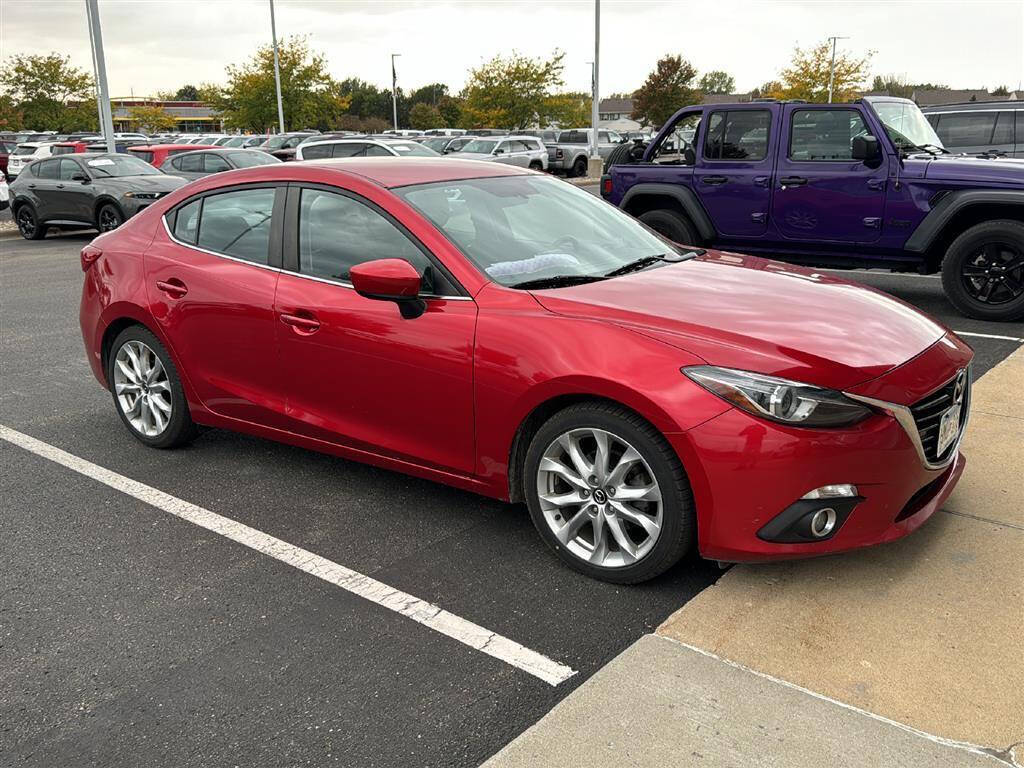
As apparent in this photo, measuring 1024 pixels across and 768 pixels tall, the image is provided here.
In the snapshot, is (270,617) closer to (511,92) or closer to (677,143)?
(677,143)

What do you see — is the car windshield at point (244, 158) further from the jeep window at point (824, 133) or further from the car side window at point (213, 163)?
the jeep window at point (824, 133)

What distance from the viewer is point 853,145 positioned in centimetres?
849

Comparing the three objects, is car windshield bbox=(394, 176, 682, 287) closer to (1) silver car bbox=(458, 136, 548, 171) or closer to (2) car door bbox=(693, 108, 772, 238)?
(2) car door bbox=(693, 108, 772, 238)

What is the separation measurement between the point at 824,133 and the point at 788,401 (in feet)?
21.7

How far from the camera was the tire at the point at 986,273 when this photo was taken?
8.12 m

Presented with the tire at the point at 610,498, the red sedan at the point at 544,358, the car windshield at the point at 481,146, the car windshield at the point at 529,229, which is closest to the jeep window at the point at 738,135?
the red sedan at the point at 544,358

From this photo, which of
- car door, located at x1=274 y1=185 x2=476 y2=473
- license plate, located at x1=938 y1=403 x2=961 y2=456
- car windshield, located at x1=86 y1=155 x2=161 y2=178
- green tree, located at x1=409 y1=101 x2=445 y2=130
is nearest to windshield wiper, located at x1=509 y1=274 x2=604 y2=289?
car door, located at x1=274 y1=185 x2=476 y2=473

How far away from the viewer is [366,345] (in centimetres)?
406

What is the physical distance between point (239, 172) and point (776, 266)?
2.74 metres

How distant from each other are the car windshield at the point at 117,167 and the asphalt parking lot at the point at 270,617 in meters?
12.9

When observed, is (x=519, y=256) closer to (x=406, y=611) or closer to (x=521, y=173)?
(x=521, y=173)

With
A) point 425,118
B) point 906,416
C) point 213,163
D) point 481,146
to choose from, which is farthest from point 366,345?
point 425,118

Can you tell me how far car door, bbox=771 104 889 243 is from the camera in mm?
8586

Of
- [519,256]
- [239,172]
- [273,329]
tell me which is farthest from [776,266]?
[239,172]
